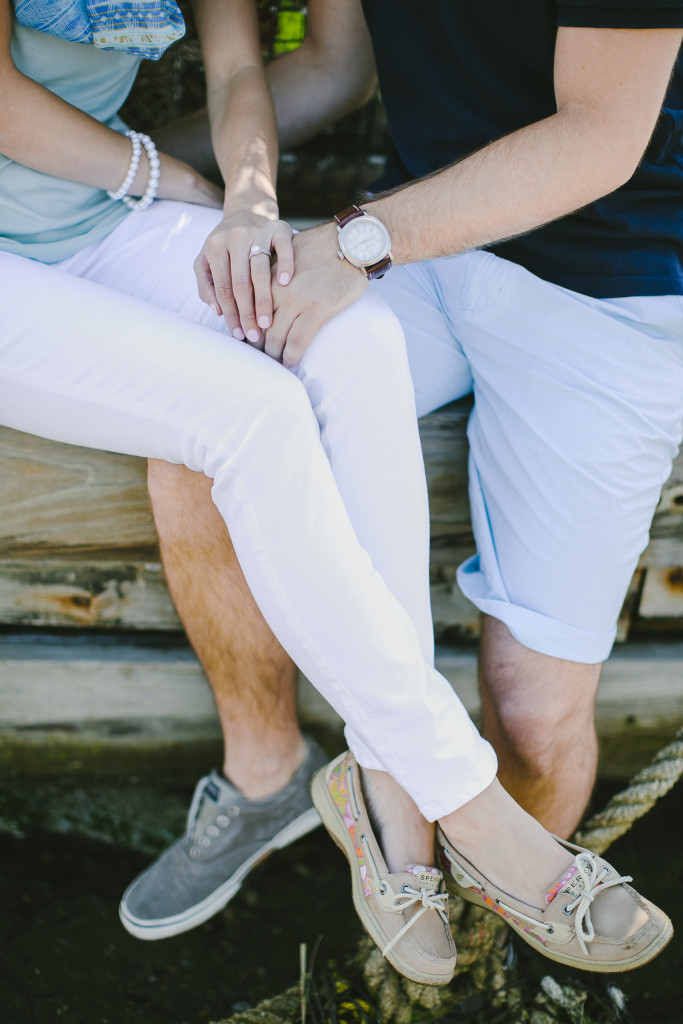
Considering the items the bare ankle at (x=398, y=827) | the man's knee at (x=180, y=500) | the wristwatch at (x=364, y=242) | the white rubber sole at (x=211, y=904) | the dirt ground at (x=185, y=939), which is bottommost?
the dirt ground at (x=185, y=939)

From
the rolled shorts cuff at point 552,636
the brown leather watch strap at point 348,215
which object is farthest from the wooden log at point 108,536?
the brown leather watch strap at point 348,215

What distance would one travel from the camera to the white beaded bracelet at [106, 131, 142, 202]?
1244 mm

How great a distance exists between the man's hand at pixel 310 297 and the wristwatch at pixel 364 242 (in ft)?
0.04

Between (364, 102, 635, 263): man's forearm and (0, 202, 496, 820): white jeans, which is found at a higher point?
(364, 102, 635, 263): man's forearm

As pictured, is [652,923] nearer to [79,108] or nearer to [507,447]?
[507,447]

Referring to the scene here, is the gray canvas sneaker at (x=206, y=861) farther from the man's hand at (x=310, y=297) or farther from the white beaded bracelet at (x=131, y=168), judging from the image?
the white beaded bracelet at (x=131, y=168)

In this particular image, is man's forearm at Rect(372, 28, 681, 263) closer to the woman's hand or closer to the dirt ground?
the woman's hand

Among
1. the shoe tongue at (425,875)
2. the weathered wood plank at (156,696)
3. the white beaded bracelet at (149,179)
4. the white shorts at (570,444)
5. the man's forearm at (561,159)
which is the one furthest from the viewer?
the weathered wood plank at (156,696)

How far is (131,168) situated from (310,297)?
43 cm

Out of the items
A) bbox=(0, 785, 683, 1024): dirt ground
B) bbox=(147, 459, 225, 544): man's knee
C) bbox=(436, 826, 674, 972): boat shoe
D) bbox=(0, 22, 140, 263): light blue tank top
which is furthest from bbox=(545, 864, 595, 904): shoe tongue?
bbox=(0, 22, 140, 263): light blue tank top

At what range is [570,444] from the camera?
1.17 meters

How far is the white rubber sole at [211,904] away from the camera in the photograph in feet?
4.44

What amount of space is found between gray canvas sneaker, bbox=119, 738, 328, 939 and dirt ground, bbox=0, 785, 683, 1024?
8cm

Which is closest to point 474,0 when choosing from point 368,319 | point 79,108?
point 368,319
